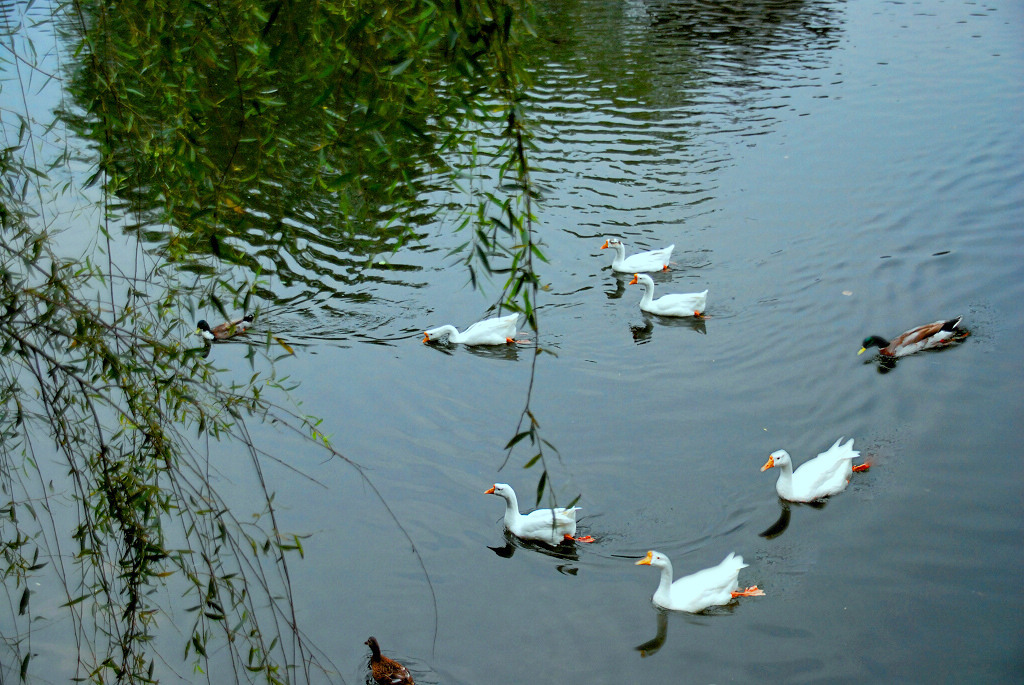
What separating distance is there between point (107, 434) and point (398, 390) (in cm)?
235

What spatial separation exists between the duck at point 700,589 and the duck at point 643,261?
172 inches

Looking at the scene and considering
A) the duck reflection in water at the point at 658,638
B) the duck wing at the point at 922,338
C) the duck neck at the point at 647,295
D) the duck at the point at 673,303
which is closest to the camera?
the duck reflection in water at the point at 658,638

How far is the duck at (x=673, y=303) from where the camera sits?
28.9ft

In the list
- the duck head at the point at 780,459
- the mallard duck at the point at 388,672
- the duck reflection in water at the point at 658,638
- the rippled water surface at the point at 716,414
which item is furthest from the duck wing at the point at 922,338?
the mallard duck at the point at 388,672

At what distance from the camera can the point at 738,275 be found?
9430 millimetres

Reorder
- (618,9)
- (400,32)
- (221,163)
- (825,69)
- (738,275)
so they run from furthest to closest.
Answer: (618,9) < (825,69) < (221,163) < (738,275) < (400,32)

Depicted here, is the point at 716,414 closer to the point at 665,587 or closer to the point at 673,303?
the point at 673,303

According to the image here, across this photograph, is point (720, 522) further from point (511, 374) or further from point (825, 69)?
point (825, 69)

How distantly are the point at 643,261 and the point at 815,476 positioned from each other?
3.65 meters

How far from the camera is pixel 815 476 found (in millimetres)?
6453

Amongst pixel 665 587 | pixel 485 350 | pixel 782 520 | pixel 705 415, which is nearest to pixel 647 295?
pixel 485 350

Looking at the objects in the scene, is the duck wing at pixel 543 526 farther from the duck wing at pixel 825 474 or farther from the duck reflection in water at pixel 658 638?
the duck wing at pixel 825 474

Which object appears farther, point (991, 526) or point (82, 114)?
point (82, 114)

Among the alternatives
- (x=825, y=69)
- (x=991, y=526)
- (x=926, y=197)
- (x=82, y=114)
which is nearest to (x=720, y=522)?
(x=991, y=526)
